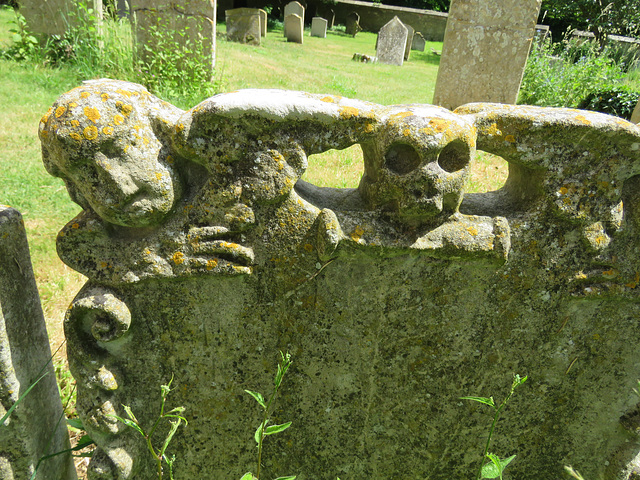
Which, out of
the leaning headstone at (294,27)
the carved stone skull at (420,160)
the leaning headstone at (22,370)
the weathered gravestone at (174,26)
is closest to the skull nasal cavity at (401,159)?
the carved stone skull at (420,160)

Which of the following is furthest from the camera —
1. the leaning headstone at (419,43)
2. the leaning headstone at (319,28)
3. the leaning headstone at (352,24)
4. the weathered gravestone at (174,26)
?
the leaning headstone at (352,24)

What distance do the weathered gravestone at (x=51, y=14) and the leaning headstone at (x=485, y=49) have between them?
17.0 feet

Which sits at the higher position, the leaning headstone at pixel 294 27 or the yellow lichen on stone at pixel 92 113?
the yellow lichen on stone at pixel 92 113

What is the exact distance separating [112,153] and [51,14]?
23.5 ft

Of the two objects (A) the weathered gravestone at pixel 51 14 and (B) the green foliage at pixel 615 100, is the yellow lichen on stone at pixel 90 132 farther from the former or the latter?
(B) the green foliage at pixel 615 100

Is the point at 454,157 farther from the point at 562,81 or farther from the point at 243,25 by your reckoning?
the point at 243,25

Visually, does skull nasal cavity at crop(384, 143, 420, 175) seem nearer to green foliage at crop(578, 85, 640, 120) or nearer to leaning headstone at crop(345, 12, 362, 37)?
green foliage at crop(578, 85, 640, 120)

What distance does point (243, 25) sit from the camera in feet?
44.0

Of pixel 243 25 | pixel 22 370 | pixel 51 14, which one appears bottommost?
pixel 22 370

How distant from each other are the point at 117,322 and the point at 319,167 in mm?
3343

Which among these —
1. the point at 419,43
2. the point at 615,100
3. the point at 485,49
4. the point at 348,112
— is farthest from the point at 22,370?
the point at 419,43

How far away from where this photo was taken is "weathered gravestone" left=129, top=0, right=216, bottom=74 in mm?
5719

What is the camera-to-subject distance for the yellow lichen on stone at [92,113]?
1.28 meters

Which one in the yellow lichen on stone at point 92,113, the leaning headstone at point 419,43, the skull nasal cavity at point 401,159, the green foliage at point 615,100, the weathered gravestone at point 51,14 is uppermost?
the yellow lichen on stone at point 92,113
